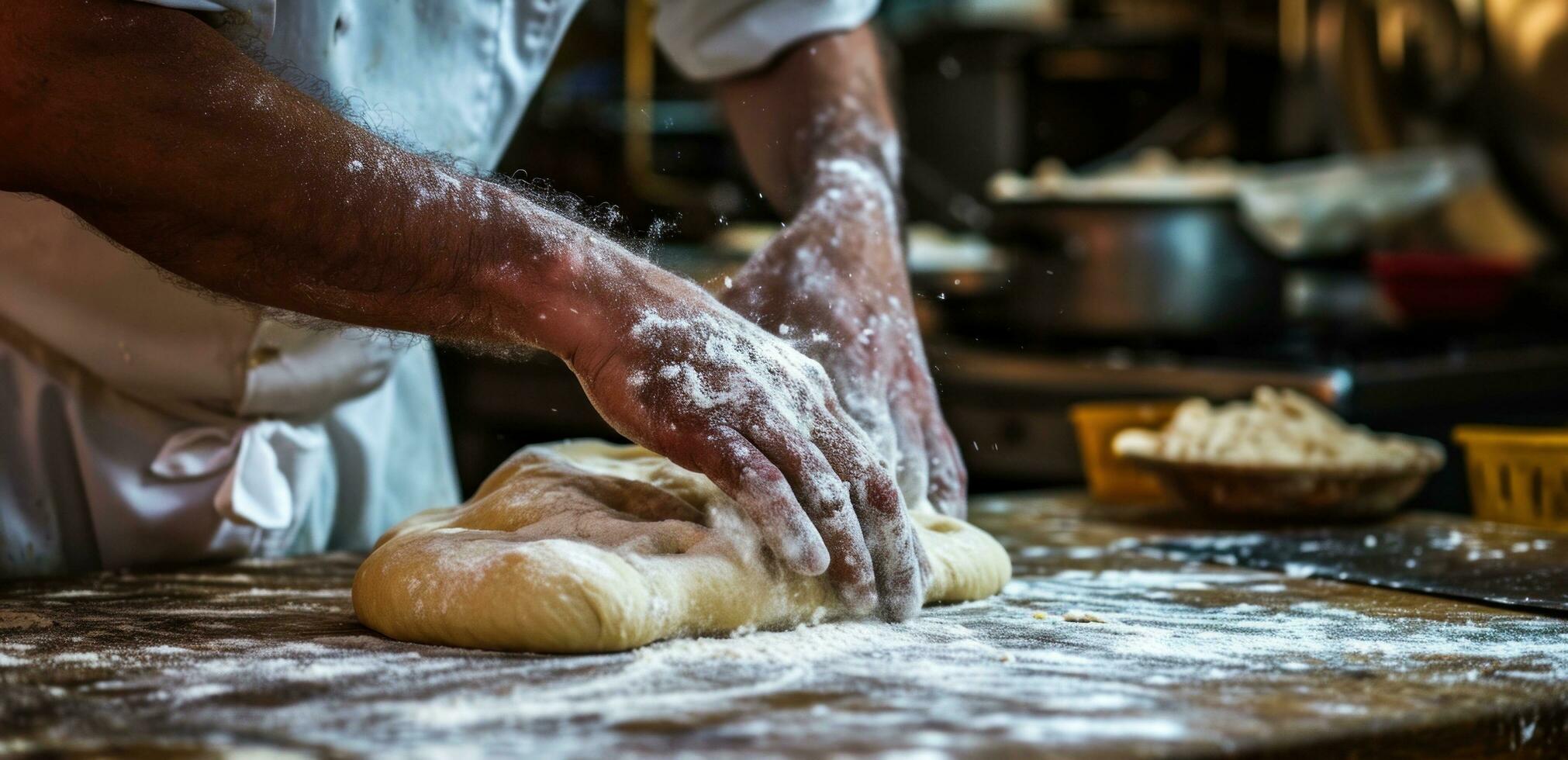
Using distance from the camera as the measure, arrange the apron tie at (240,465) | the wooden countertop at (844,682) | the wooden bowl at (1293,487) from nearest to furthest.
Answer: the wooden countertop at (844,682), the apron tie at (240,465), the wooden bowl at (1293,487)

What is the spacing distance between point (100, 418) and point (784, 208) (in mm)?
863

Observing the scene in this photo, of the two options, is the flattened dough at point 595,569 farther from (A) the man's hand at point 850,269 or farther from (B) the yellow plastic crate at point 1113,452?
(B) the yellow plastic crate at point 1113,452

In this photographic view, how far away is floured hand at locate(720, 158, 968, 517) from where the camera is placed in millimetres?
1606

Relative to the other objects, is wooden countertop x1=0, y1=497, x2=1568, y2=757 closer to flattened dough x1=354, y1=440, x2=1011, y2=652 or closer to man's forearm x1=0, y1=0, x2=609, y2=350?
flattened dough x1=354, y1=440, x2=1011, y2=652

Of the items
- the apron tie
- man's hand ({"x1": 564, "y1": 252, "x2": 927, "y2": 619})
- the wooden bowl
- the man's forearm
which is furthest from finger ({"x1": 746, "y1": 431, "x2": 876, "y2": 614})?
the wooden bowl

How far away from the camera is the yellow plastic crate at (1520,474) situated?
6.59ft

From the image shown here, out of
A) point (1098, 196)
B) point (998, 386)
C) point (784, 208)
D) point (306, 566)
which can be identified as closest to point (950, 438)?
point (784, 208)

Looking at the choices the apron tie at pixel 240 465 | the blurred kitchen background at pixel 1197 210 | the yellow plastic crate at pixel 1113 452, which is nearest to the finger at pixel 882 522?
the apron tie at pixel 240 465

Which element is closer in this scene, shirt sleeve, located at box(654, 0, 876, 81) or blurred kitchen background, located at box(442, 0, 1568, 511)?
shirt sleeve, located at box(654, 0, 876, 81)

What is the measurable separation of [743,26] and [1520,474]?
49.6 inches

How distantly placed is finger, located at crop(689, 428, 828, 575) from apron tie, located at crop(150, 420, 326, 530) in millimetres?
692

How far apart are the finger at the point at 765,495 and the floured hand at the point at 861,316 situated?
1.05ft

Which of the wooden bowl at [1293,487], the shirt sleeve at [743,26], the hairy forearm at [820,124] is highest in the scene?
the shirt sleeve at [743,26]

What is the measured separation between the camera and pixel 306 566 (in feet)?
5.65
